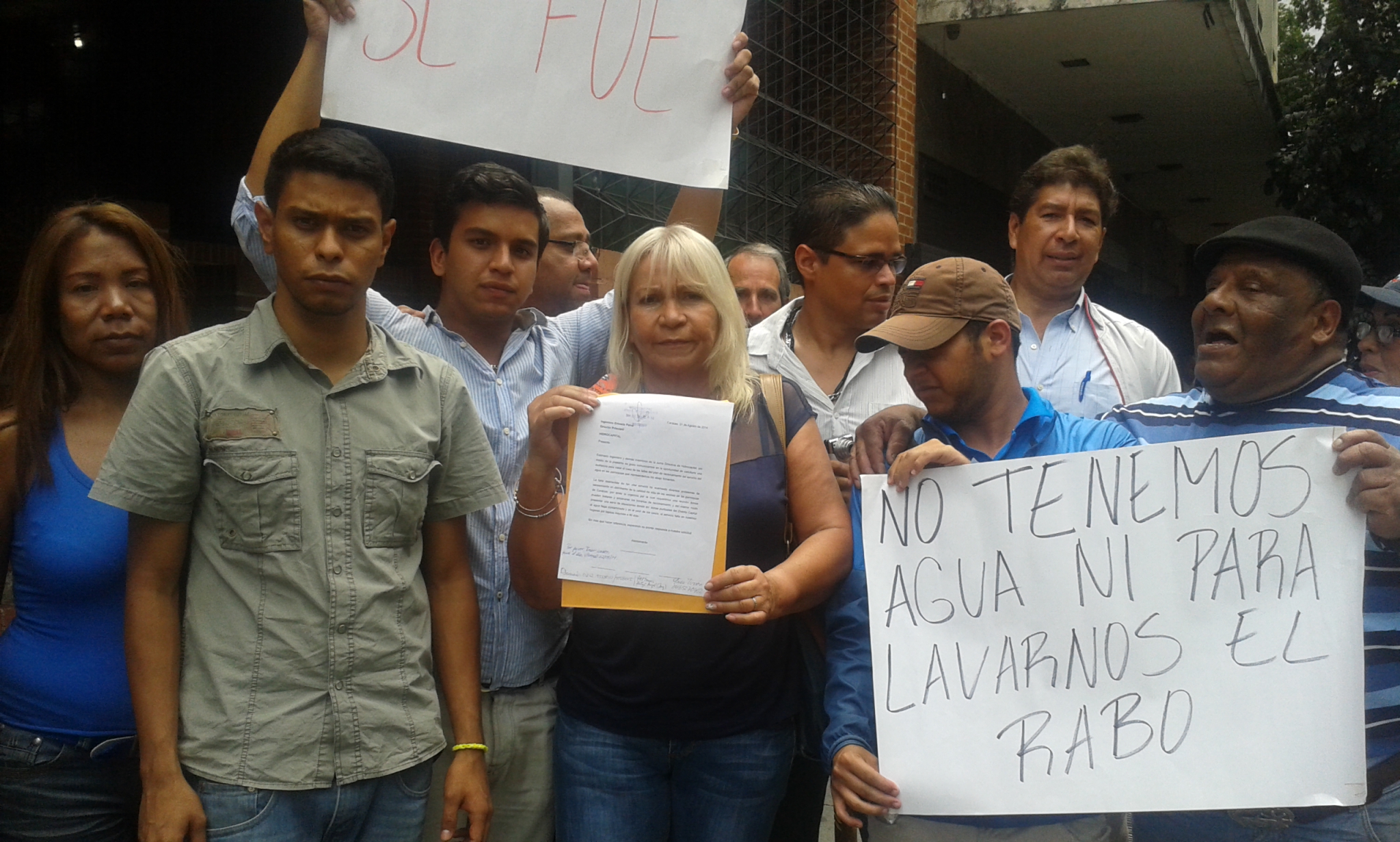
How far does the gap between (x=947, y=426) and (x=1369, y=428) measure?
73cm

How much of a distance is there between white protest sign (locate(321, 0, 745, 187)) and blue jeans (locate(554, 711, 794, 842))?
4.10 ft

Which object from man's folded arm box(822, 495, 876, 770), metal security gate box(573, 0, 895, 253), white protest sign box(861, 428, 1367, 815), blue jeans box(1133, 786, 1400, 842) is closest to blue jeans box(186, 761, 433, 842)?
man's folded arm box(822, 495, 876, 770)

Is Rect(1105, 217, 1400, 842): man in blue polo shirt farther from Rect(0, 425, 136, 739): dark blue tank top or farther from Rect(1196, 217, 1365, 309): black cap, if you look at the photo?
Rect(0, 425, 136, 739): dark blue tank top

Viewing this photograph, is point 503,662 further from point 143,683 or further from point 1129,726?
point 1129,726

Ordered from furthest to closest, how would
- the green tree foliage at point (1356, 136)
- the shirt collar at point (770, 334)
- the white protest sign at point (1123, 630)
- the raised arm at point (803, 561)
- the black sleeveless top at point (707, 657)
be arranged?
the green tree foliage at point (1356, 136), the shirt collar at point (770, 334), the black sleeveless top at point (707, 657), the raised arm at point (803, 561), the white protest sign at point (1123, 630)

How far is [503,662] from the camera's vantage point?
2318 mm

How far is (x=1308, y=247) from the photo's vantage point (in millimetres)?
1906

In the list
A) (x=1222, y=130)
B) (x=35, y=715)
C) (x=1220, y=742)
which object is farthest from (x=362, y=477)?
(x=1222, y=130)

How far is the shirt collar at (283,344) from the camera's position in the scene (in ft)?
6.31

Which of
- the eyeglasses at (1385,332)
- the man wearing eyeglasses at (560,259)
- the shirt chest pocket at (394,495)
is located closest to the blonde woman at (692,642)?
the shirt chest pocket at (394,495)

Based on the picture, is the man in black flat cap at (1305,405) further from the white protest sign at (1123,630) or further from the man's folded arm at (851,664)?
the man's folded arm at (851,664)

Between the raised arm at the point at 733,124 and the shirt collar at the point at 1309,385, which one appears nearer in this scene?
the shirt collar at the point at 1309,385

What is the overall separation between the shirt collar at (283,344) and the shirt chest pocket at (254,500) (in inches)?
7.4

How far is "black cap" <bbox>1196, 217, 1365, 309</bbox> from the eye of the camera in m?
1.91
